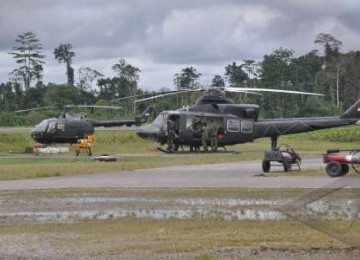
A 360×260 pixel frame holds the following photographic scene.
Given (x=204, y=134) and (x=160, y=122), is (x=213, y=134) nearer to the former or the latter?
(x=204, y=134)

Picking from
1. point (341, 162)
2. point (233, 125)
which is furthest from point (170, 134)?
point (341, 162)

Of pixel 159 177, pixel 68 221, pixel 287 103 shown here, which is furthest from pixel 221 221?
pixel 287 103

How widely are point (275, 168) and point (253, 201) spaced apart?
10.3 metres

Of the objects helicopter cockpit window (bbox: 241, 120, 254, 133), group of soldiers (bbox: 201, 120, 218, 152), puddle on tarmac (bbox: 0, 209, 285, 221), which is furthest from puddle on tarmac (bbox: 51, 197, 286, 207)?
helicopter cockpit window (bbox: 241, 120, 254, 133)

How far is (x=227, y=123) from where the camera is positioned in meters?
40.2

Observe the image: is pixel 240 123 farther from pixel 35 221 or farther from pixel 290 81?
pixel 290 81

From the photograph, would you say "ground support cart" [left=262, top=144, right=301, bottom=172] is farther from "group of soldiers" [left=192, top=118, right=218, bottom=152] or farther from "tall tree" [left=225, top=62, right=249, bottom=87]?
"tall tree" [left=225, top=62, right=249, bottom=87]

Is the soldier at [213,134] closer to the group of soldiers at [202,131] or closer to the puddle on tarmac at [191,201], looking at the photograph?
the group of soldiers at [202,131]

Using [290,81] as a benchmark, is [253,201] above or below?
below

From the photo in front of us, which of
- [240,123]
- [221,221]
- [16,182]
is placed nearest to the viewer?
[221,221]

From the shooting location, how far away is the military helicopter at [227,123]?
4000 centimetres

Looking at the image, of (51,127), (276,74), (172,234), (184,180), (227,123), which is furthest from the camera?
(276,74)

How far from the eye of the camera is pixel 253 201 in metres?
15.9

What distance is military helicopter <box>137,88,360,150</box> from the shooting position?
40.0 metres
